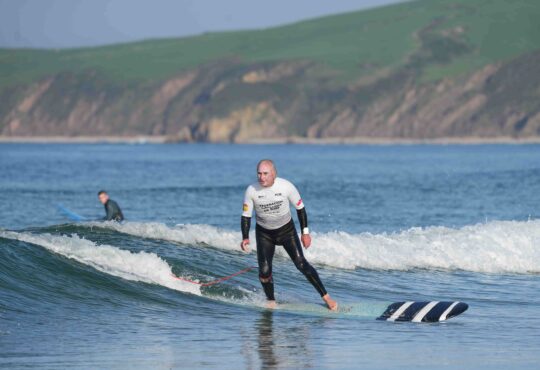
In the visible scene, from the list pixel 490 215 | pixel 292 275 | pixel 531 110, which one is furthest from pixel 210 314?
pixel 531 110

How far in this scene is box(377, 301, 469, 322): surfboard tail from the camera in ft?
47.5

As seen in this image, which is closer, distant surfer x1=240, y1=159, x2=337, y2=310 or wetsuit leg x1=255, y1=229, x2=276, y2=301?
distant surfer x1=240, y1=159, x2=337, y2=310

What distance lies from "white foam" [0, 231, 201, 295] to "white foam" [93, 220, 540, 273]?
11.4 ft

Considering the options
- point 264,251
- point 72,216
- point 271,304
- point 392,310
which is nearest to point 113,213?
point 271,304

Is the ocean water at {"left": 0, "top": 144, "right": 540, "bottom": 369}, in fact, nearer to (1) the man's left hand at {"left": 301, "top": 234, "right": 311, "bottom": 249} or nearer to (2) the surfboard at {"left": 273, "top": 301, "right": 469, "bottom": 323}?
(2) the surfboard at {"left": 273, "top": 301, "right": 469, "bottom": 323}

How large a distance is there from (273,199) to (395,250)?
28.9ft

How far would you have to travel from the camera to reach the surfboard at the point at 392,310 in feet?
47.6

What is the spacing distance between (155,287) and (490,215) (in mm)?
24254

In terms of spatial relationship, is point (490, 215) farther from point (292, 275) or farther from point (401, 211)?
point (292, 275)

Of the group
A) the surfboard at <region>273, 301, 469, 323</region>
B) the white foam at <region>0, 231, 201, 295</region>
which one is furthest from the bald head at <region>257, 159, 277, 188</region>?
the white foam at <region>0, 231, 201, 295</region>

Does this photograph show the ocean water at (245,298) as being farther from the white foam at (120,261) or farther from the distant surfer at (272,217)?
the distant surfer at (272,217)

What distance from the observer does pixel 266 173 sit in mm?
14383

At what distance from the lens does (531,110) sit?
191m

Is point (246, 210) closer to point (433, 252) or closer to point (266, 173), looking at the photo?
point (266, 173)
